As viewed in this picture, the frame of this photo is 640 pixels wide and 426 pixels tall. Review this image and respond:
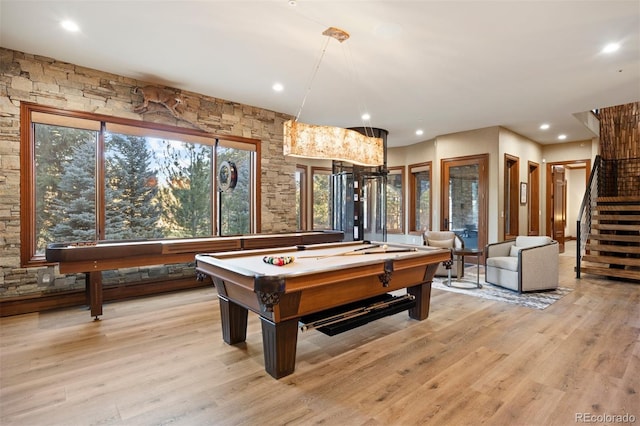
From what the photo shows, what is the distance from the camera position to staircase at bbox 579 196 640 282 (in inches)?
224

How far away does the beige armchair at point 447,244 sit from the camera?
5.71 metres

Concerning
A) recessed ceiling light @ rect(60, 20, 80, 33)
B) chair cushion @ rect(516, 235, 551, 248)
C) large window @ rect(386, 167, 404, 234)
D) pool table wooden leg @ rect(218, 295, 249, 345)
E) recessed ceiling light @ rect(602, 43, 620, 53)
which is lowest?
pool table wooden leg @ rect(218, 295, 249, 345)

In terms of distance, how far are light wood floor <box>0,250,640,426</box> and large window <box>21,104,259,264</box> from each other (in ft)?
4.43

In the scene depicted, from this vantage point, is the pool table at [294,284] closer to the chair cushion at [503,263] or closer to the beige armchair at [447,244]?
the chair cushion at [503,263]

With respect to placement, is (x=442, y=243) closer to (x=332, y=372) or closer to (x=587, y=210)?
(x=587, y=210)

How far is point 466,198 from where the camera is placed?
25.5 feet

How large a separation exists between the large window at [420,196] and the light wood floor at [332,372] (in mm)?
5071

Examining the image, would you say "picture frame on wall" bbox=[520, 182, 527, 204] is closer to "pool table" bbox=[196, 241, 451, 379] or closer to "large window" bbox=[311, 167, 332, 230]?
"large window" bbox=[311, 167, 332, 230]

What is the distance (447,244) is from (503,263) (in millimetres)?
1051

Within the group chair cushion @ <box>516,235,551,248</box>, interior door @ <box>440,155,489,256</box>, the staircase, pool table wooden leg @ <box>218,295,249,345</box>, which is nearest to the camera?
pool table wooden leg @ <box>218,295,249,345</box>

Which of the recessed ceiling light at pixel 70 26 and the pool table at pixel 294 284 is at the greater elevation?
the recessed ceiling light at pixel 70 26

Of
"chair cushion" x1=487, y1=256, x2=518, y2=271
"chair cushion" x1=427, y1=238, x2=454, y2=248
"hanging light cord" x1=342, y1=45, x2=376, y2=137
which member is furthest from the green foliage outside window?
"chair cushion" x1=487, y1=256, x2=518, y2=271

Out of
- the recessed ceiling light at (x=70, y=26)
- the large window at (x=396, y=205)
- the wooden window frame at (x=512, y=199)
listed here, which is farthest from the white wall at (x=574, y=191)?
the recessed ceiling light at (x=70, y=26)

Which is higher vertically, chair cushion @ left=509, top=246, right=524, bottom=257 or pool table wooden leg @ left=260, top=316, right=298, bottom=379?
chair cushion @ left=509, top=246, right=524, bottom=257
